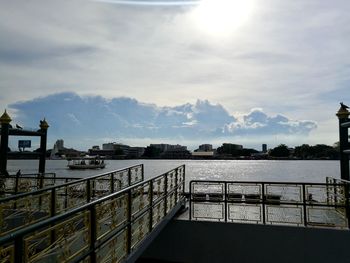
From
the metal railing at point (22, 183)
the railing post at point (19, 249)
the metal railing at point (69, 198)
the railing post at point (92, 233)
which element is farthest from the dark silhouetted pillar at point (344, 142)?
the railing post at point (19, 249)

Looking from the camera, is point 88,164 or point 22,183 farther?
point 88,164

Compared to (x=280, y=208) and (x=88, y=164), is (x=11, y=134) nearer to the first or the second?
(x=280, y=208)

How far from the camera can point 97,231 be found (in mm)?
4746

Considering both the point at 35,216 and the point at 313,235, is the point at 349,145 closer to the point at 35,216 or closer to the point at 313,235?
the point at 313,235

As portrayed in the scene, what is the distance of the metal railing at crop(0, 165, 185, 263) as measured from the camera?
3.26m

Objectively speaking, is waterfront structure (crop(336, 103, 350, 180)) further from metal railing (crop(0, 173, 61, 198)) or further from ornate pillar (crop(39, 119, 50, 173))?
ornate pillar (crop(39, 119, 50, 173))

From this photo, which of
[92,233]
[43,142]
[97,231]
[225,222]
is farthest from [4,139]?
[92,233]

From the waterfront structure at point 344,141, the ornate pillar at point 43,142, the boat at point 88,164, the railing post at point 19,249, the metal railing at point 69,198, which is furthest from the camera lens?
the boat at point 88,164

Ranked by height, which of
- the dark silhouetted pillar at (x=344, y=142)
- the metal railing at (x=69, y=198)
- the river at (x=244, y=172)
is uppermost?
the dark silhouetted pillar at (x=344, y=142)

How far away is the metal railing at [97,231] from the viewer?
3.26 metres

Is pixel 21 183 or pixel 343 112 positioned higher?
pixel 343 112

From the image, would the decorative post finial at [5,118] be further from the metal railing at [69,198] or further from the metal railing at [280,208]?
the metal railing at [280,208]

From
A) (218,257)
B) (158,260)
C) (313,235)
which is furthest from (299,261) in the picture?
(158,260)

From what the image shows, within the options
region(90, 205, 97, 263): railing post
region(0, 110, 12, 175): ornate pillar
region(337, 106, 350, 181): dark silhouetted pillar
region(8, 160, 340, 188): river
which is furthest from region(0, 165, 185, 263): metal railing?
region(8, 160, 340, 188): river
